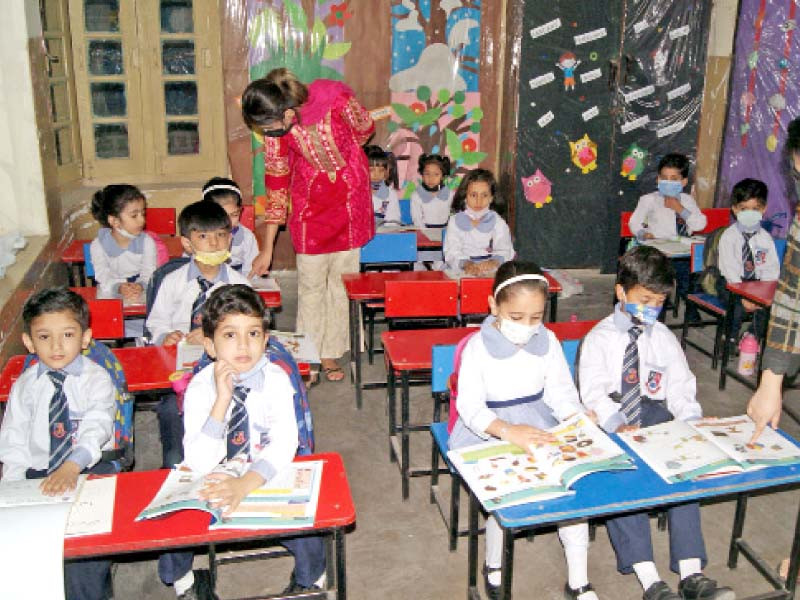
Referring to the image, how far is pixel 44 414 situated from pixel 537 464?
172 cm

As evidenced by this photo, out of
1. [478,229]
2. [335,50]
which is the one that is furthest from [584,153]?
A: [335,50]

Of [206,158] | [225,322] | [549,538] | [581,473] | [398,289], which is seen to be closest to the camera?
[581,473]

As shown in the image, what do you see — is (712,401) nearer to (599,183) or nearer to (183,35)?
(599,183)

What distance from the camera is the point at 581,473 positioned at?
7.92 feet

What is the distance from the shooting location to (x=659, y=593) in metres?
2.96

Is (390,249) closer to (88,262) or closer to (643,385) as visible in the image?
(88,262)

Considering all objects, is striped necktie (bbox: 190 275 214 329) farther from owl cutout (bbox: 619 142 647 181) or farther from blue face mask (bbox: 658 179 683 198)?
owl cutout (bbox: 619 142 647 181)

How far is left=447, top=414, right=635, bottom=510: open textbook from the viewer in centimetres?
238

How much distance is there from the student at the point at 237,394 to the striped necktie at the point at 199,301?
4.00ft

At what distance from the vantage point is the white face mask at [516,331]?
9.70 ft

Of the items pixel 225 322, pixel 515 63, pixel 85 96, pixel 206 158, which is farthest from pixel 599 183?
pixel 225 322

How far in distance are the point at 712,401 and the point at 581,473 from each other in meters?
2.97

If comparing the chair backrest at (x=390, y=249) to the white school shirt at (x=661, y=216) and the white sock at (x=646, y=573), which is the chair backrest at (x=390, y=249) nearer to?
the white school shirt at (x=661, y=216)

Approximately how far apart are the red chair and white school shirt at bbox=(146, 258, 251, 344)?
226 centimetres
